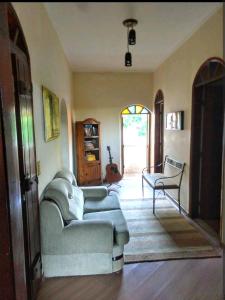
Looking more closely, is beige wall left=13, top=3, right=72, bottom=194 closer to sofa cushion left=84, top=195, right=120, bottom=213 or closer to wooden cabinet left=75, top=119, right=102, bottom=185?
sofa cushion left=84, top=195, right=120, bottom=213

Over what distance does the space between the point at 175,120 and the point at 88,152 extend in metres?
2.50

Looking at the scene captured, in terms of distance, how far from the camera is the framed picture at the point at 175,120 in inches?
146

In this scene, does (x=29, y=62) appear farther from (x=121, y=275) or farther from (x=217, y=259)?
(x=217, y=259)

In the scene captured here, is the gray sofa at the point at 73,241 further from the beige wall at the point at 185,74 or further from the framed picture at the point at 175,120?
the framed picture at the point at 175,120

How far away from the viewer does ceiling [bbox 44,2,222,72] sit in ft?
8.36

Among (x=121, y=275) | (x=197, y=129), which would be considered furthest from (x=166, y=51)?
(x=121, y=275)

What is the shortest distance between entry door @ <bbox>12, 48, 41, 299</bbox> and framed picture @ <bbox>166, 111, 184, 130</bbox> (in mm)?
2601

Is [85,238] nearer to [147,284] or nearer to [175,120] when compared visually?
[147,284]

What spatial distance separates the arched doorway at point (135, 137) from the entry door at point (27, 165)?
437cm

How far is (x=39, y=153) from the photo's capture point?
2.21 metres

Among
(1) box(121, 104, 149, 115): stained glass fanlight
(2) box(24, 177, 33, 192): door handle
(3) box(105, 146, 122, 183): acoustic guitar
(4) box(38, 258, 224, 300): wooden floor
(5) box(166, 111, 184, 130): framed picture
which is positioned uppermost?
(1) box(121, 104, 149, 115): stained glass fanlight

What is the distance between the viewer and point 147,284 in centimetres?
209

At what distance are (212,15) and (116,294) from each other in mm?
3298

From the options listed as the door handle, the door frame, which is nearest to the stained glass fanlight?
the door handle
